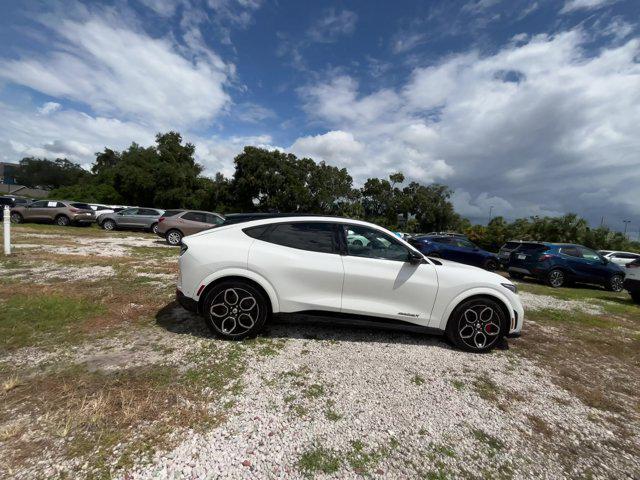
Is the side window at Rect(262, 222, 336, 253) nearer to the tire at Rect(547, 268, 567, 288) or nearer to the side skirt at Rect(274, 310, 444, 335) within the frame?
the side skirt at Rect(274, 310, 444, 335)

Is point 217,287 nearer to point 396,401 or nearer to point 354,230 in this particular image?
point 354,230

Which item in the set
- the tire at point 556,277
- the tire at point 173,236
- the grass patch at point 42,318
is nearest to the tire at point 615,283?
the tire at point 556,277

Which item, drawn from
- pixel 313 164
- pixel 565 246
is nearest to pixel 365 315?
pixel 565 246

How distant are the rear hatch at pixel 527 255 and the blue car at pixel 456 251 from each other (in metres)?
1.80

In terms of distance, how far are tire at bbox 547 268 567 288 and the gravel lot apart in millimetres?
6357

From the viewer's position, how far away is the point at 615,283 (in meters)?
10.8

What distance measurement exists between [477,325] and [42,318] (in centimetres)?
546

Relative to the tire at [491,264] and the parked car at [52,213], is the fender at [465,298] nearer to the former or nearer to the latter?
the tire at [491,264]

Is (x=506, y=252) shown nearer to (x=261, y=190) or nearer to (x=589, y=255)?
(x=589, y=255)

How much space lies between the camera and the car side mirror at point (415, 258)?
3.86 meters

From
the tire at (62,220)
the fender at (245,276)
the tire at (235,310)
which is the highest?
the fender at (245,276)

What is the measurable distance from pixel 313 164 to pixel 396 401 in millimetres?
36135

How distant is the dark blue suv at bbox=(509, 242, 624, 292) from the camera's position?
10312 mm

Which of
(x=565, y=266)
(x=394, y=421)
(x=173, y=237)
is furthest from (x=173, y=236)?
(x=565, y=266)
